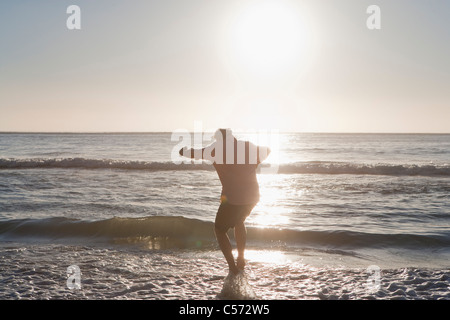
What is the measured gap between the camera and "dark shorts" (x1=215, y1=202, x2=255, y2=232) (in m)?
5.44

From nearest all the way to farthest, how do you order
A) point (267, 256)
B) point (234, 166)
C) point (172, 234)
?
1. point (234, 166)
2. point (267, 256)
3. point (172, 234)

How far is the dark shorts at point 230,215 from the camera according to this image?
5438mm

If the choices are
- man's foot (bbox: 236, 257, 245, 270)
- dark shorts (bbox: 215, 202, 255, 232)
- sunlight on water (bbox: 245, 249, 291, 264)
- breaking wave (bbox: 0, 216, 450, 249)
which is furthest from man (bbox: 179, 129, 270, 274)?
breaking wave (bbox: 0, 216, 450, 249)

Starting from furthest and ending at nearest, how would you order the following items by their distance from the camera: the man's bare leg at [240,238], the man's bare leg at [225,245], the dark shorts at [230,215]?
the man's bare leg at [240,238] → the man's bare leg at [225,245] → the dark shorts at [230,215]

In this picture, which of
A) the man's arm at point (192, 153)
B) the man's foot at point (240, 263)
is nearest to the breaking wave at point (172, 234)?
the man's foot at point (240, 263)

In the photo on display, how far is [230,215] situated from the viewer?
5.48 meters

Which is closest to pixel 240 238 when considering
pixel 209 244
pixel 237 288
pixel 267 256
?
pixel 237 288

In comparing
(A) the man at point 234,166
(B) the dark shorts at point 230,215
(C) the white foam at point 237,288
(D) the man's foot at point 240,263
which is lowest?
Answer: (C) the white foam at point 237,288

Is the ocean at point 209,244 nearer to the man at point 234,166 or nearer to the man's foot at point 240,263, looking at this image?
the man's foot at point 240,263

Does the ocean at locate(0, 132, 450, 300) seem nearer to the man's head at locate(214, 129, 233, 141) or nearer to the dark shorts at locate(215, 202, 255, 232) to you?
the dark shorts at locate(215, 202, 255, 232)

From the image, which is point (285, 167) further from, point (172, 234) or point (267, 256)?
point (267, 256)
